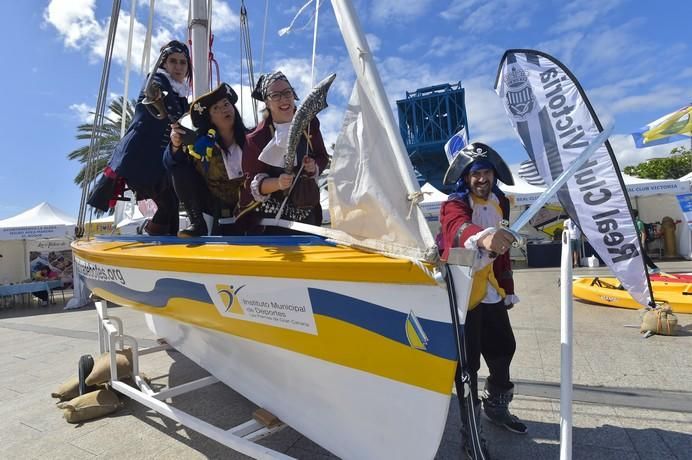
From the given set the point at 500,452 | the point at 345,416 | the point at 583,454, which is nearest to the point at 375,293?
the point at 345,416

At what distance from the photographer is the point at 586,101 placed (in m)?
4.13

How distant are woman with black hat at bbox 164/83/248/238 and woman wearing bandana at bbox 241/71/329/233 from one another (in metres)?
0.40

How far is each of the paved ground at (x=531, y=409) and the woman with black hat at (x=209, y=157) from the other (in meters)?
1.37

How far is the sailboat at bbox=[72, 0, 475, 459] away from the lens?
1489 millimetres

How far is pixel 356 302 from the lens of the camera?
5.35 ft

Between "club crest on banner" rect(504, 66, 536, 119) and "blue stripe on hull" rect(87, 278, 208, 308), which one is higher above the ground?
"club crest on banner" rect(504, 66, 536, 119)

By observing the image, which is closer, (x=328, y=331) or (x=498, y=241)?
(x=498, y=241)

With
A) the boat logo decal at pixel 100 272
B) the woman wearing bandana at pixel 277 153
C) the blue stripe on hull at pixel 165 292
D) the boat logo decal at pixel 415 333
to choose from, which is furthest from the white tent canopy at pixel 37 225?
the boat logo decal at pixel 415 333

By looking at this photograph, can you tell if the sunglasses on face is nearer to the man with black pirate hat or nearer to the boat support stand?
the man with black pirate hat

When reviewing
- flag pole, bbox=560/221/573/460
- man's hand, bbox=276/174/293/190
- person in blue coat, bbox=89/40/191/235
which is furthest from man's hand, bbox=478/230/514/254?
person in blue coat, bbox=89/40/191/235

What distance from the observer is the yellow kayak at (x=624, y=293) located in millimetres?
5277

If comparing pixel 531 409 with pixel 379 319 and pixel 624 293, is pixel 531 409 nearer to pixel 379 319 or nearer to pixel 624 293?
pixel 379 319

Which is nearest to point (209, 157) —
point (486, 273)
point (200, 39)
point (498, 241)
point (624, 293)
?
point (200, 39)

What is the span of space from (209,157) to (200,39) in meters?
1.61
